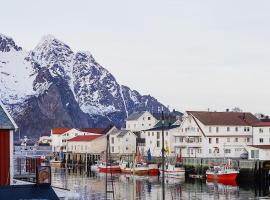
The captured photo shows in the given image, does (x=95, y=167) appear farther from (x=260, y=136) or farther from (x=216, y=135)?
(x=260, y=136)

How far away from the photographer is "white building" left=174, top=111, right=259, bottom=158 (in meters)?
95.8

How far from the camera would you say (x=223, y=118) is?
9806cm

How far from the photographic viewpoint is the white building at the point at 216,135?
314 ft

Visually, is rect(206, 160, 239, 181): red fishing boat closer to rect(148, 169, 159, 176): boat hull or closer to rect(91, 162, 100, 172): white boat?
rect(148, 169, 159, 176): boat hull

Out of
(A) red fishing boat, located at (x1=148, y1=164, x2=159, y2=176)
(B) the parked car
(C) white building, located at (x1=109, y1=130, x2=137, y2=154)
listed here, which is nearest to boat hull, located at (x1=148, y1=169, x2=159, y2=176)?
(A) red fishing boat, located at (x1=148, y1=164, x2=159, y2=176)

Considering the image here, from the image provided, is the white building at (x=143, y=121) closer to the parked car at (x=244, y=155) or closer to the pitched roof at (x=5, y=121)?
the parked car at (x=244, y=155)

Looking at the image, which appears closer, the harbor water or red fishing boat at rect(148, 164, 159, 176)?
the harbor water

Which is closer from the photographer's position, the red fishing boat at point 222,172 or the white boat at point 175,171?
the red fishing boat at point 222,172

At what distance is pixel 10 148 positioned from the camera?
27797 millimetres

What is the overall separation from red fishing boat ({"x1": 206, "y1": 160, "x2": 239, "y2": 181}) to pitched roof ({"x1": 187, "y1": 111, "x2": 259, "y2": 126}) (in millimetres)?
15813

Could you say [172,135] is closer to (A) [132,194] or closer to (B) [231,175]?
(B) [231,175]

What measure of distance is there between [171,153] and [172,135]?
13.9ft

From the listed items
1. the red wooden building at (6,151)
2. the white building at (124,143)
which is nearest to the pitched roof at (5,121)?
the red wooden building at (6,151)

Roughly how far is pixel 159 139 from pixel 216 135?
16.9 meters
